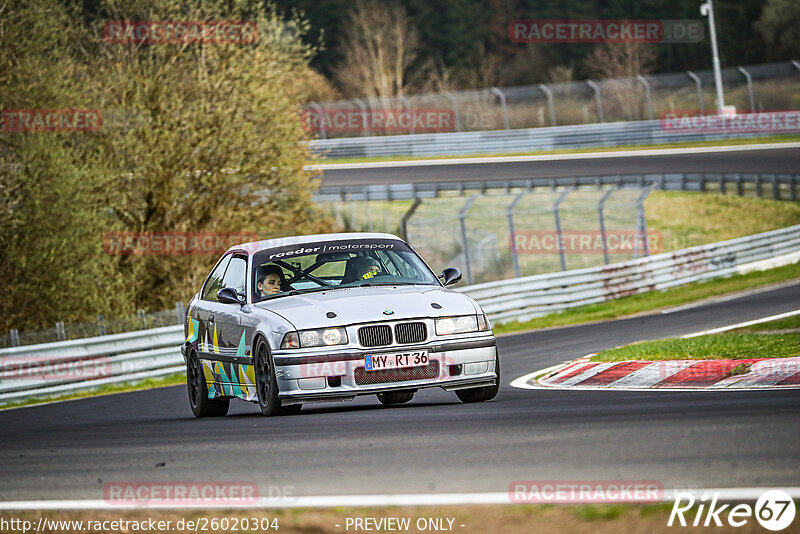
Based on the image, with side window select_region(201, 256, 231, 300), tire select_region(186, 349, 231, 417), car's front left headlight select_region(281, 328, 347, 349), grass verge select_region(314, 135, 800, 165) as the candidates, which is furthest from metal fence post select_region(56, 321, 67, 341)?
grass verge select_region(314, 135, 800, 165)

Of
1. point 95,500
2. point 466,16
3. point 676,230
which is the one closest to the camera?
point 95,500

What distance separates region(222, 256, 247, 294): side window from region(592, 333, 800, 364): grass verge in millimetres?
4427

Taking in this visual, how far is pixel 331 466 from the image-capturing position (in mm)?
7008

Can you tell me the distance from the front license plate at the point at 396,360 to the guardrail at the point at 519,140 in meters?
40.0

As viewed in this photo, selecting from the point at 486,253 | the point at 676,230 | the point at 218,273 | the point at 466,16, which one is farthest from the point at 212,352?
the point at 466,16

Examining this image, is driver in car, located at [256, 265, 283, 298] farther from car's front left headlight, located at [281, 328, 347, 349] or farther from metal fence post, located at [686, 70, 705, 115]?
metal fence post, located at [686, 70, 705, 115]

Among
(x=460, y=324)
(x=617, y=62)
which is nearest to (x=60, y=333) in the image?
(x=460, y=324)

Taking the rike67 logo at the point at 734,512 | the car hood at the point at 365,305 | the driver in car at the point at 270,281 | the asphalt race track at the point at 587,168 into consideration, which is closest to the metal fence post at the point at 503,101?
the asphalt race track at the point at 587,168

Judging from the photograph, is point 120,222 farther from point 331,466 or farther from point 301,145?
point 331,466

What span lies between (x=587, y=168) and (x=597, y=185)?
4.73 m

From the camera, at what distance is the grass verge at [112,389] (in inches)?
734

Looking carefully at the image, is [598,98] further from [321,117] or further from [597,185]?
[321,117]

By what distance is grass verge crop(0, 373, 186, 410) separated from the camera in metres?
18.6

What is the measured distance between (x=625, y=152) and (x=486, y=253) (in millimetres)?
17061
